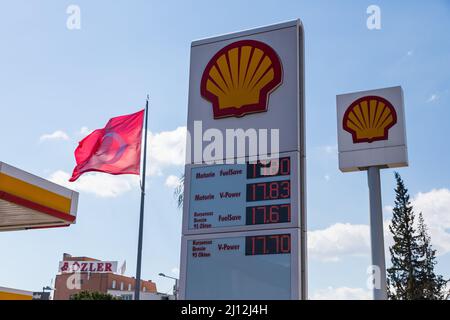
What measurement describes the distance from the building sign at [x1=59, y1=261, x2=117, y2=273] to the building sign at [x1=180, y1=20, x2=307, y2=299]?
3394 inches

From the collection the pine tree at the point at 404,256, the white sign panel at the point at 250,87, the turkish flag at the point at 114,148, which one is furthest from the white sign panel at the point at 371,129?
the pine tree at the point at 404,256

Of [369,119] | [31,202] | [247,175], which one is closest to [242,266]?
[247,175]

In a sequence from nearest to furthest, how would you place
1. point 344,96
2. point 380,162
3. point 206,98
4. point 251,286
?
1. point 251,286
2. point 206,98
3. point 380,162
4. point 344,96

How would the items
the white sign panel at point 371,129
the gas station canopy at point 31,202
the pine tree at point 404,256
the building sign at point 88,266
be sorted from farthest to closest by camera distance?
the building sign at point 88,266, the pine tree at point 404,256, the white sign panel at point 371,129, the gas station canopy at point 31,202

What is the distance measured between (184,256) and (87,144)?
7.42 metres

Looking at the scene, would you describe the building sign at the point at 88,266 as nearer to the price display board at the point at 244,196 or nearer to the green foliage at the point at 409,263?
the green foliage at the point at 409,263

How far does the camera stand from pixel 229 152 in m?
10.3

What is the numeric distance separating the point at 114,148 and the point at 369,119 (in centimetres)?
704

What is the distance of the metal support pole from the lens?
52.0 feet

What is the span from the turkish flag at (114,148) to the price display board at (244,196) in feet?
19.3

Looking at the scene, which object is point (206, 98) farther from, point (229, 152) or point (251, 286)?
point (251, 286)

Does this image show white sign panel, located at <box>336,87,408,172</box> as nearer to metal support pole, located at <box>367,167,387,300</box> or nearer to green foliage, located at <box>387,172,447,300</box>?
metal support pole, located at <box>367,167,387,300</box>

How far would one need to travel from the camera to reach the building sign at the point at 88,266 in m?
94.0
